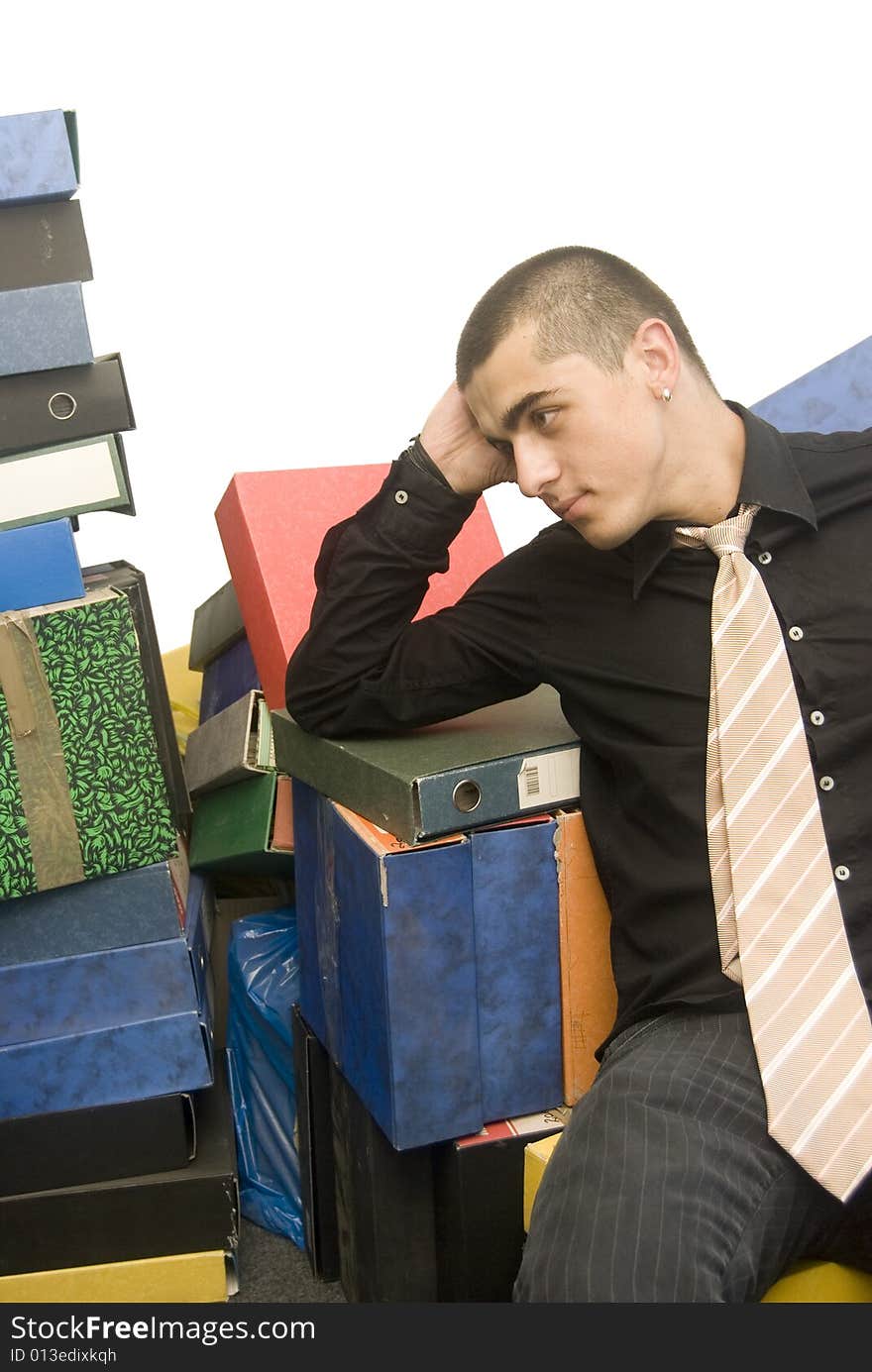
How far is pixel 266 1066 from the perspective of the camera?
1.64 meters

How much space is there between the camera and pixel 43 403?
4.69 feet

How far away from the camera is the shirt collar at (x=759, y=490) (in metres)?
1.12

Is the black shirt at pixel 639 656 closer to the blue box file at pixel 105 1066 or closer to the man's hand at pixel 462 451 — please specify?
the man's hand at pixel 462 451

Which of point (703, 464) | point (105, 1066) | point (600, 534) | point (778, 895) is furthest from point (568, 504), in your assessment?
point (105, 1066)

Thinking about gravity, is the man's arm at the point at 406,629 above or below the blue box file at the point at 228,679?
above

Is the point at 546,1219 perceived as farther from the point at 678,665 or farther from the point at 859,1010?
the point at 678,665

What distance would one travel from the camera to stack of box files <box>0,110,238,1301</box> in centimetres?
139

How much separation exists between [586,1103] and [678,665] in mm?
403

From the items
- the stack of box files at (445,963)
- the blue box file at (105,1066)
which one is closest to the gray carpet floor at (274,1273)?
the stack of box files at (445,963)

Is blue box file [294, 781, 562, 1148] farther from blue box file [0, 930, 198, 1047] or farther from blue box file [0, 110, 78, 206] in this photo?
blue box file [0, 110, 78, 206]

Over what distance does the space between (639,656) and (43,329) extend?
787 mm

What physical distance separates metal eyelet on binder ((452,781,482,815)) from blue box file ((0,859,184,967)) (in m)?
0.47

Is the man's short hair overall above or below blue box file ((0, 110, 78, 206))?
below

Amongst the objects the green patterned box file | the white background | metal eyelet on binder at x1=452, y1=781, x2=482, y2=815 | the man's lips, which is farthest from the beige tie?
the white background
